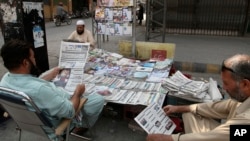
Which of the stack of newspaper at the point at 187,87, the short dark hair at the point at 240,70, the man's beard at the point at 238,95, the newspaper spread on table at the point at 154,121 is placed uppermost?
the short dark hair at the point at 240,70

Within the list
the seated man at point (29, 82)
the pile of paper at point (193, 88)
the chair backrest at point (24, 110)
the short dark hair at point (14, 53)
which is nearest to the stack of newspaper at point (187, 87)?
the pile of paper at point (193, 88)

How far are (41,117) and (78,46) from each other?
51.1 inches

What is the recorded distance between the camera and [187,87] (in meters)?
2.60

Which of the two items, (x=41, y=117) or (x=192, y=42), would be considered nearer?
(x=41, y=117)

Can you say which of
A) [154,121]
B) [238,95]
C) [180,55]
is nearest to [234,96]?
[238,95]

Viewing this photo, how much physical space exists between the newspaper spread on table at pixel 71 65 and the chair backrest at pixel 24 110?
2.55 feet

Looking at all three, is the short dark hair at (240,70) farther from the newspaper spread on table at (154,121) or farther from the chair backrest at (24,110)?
the chair backrest at (24,110)

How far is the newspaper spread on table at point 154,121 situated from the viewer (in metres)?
1.84

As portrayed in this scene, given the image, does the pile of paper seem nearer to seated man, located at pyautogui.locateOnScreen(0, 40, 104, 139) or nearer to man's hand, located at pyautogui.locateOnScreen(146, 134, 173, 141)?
man's hand, located at pyautogui.locateOnScreen(146, 134, 173, 141)

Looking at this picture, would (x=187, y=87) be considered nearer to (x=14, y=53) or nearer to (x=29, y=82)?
(x=29, y=82)

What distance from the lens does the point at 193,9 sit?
31.9 ft

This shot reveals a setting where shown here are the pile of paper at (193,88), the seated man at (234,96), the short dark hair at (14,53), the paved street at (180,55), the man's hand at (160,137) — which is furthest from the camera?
the paved street at (180,55)

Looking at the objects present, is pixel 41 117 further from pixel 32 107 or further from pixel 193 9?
pixel 193 9

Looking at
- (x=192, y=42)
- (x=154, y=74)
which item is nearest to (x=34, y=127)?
(x=154, y=74)
